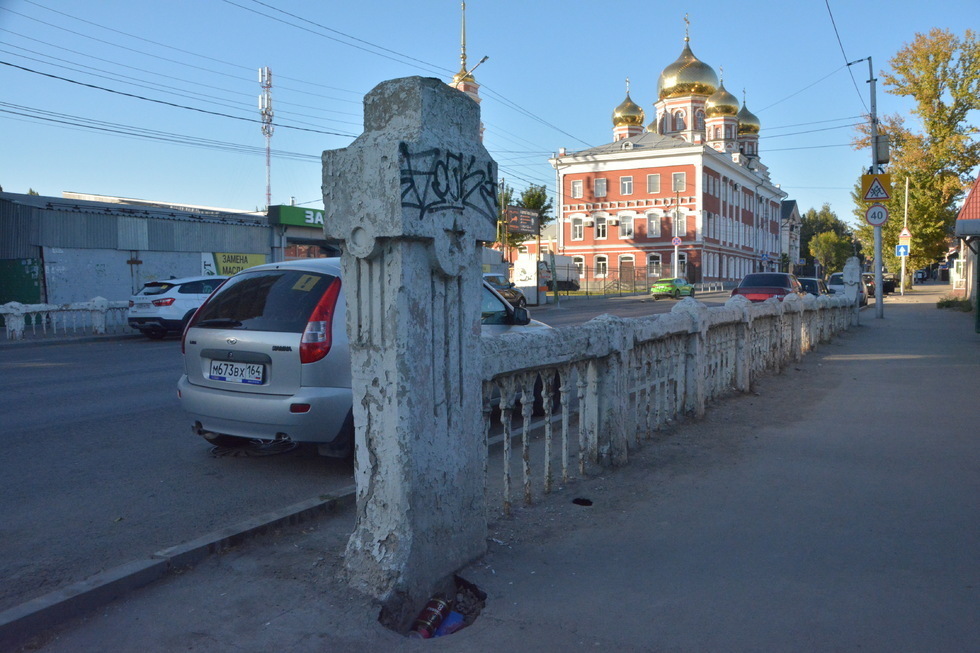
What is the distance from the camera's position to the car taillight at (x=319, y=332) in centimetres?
554

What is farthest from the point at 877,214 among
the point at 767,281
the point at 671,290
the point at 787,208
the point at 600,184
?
the point at 787,208

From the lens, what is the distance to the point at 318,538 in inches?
172

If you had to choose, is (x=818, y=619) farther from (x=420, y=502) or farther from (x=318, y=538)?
(x=318, y=538)

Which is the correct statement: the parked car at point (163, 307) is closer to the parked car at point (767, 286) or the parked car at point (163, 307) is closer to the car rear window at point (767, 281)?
the parked car at point (767, 286)

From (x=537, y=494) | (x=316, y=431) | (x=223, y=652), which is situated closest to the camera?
(x=223, y=652)

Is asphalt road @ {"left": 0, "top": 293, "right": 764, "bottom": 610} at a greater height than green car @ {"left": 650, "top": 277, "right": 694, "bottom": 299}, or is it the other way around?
green car @ {"left": 650, "top": 277, "right": 694, "bottom": 299}

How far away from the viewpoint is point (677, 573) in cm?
385

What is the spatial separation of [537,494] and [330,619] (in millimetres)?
2078

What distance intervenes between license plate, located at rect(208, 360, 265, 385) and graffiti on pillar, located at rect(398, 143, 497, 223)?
2577 mm

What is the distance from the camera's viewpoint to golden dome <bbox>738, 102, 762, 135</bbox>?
277 ft

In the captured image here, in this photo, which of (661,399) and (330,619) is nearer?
(330,619)

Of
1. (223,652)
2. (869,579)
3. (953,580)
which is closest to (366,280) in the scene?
(223,652)

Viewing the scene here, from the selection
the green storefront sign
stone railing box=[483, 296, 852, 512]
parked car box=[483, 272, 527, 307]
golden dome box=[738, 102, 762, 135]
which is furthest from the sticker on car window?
golden dome box=[738, 102, 762, 135]

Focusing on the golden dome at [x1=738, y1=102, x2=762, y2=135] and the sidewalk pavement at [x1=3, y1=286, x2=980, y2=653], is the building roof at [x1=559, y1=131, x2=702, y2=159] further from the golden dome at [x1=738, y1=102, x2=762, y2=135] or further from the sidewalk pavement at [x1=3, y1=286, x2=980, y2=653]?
the sidewalk pavement at [x1=3, y1=286, x2=980, y2=653]
